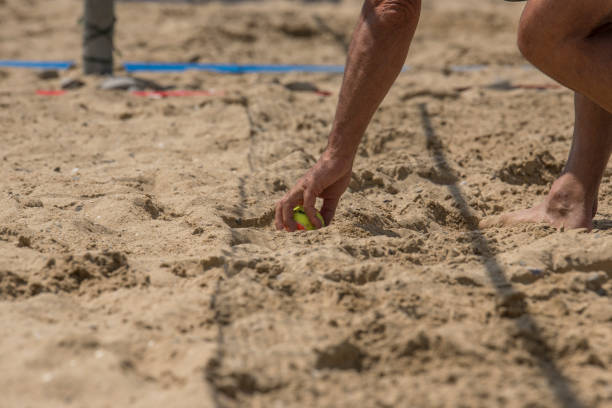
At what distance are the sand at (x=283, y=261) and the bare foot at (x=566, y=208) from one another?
9cm

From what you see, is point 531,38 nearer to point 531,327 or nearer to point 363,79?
point 363,79

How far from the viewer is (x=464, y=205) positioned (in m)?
2.70

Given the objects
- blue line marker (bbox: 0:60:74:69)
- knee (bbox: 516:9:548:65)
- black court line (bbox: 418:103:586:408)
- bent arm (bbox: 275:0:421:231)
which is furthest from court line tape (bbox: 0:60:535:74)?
knee (bbox: 516:9:548:65)

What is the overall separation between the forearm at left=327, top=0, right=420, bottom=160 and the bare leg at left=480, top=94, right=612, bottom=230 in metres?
0.69

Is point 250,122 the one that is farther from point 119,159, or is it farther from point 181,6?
point 181,6

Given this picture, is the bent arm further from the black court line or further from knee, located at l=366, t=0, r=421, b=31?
the black court line

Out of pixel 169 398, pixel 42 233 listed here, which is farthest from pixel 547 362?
pixel 42 233

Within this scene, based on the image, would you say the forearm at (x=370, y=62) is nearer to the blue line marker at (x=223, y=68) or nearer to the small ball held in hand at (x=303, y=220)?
the small ball held in hand at (x=303, y=220)

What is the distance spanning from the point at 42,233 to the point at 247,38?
4.70 metres

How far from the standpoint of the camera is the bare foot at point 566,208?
2.32 m

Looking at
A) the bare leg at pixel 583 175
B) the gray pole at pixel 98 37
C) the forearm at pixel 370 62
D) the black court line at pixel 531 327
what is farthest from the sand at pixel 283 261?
the gray pole at pixel 98 37

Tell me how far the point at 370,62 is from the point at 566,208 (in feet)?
2.76

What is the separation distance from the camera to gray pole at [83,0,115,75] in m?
4.71

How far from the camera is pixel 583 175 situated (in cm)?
235
